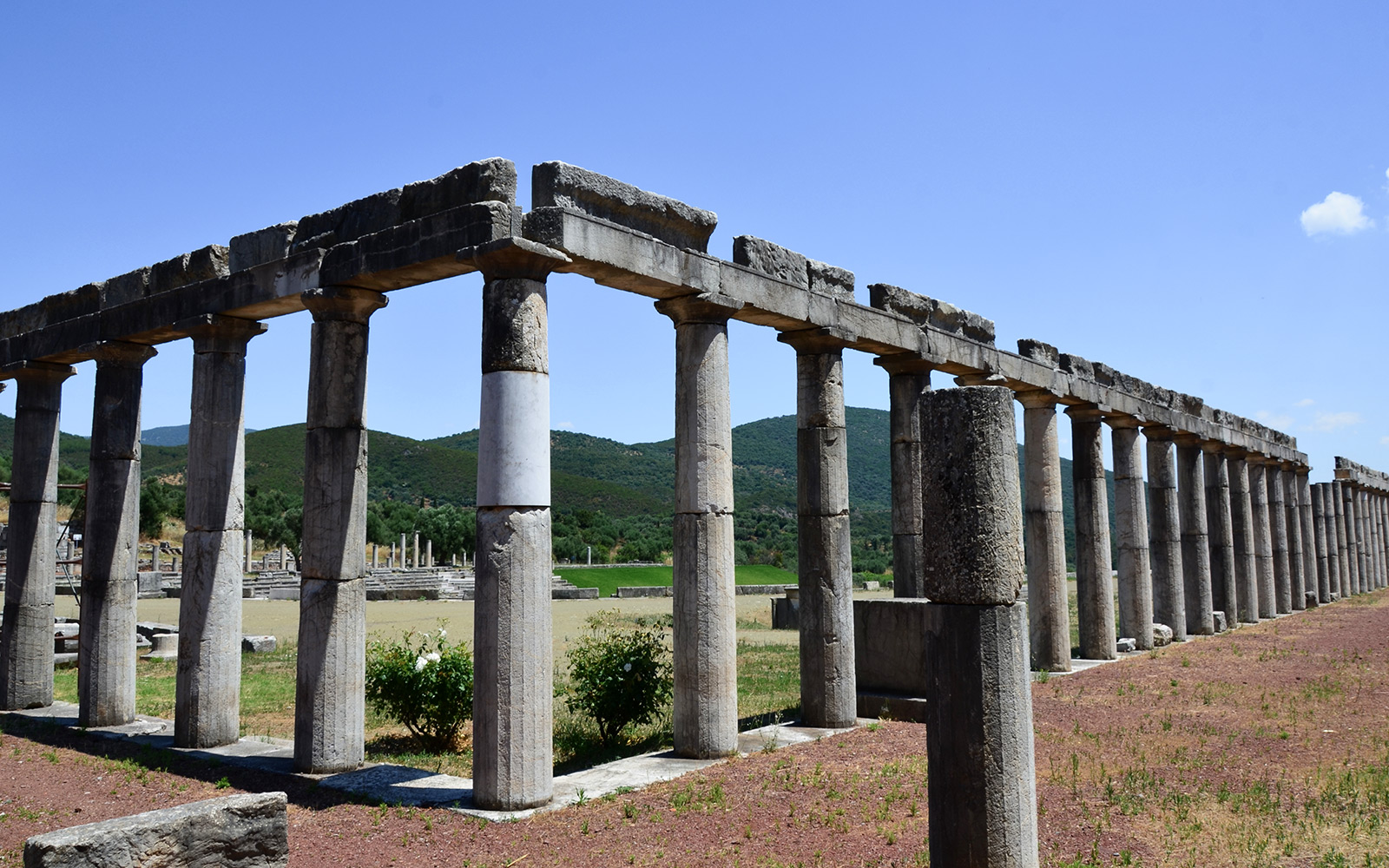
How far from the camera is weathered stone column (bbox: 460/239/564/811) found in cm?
913

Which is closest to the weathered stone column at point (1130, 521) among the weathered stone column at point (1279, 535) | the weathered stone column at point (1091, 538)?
the weathered stone column at point (1091, 538)

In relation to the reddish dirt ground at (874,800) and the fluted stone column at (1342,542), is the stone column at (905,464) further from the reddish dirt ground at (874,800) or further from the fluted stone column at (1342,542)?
the fluted stone column at (1342,542)

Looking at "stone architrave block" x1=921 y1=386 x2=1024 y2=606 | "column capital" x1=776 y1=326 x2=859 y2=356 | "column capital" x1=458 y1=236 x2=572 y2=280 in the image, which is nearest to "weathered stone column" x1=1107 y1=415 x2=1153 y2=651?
"column capital" x1=776 y1=326 x2=859 y2=356

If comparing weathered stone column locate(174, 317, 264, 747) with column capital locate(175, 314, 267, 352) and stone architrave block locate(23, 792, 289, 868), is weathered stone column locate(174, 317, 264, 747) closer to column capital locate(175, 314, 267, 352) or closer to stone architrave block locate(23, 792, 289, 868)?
column capital locate(175, 314, 267, 352)

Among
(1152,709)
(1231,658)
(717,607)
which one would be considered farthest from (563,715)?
(1231,658)

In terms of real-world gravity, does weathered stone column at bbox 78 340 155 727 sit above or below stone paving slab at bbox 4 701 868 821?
above

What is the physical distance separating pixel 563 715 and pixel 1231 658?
1314 cm

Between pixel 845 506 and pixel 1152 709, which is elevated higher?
pixel 845 506

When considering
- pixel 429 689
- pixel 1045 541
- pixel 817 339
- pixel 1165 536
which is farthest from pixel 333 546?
pixel 1165 536

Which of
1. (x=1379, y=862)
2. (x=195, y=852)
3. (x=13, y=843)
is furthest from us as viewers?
(x=13, y=843)

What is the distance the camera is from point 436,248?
977cm

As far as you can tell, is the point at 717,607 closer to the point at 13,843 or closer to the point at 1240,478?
the point at 13,843

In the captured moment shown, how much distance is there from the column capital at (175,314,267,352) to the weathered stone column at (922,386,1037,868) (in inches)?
360

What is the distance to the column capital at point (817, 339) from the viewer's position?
1298 centimetres
